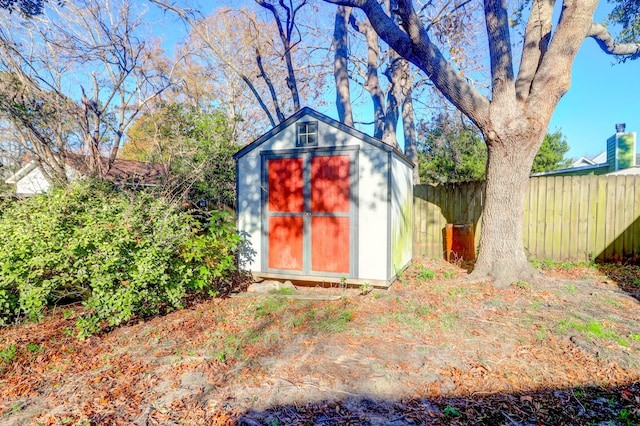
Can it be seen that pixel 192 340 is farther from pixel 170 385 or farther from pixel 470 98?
pixel 470 98

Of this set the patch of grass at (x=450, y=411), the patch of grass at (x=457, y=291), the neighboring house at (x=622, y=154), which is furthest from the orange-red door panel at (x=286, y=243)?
the neighboring house at (x=622, y=154)

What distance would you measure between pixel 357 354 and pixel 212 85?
48.9 feet

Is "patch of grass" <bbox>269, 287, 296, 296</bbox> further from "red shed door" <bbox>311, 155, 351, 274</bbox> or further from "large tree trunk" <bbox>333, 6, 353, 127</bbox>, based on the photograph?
"large tree trunk" <bbox>333, 6, 353, 127</bbox>

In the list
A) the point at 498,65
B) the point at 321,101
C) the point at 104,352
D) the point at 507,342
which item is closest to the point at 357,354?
the point at 507,342

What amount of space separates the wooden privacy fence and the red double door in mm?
3744

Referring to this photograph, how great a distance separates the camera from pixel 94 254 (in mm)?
3627

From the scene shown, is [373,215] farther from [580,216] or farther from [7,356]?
[580,216]

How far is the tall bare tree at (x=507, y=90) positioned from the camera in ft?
16.3

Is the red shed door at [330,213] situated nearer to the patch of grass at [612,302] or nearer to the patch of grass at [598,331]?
the patch of grass at [598,331]

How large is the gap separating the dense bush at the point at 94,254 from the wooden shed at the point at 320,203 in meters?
1.69

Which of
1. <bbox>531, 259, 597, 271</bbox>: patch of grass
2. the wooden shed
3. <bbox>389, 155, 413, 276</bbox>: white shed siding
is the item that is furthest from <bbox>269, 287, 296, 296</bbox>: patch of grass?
<bbox>531, 259, 597, 271</bbox>: patch of grass

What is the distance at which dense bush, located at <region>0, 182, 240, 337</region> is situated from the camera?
3.56 meters

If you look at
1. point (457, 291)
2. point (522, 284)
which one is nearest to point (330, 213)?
point (457, 291)

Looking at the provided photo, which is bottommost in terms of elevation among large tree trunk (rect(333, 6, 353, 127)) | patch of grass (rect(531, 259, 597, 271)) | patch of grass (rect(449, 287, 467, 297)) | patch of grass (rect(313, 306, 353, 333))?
patch of grass (rect(313, 306, 353, 333))
